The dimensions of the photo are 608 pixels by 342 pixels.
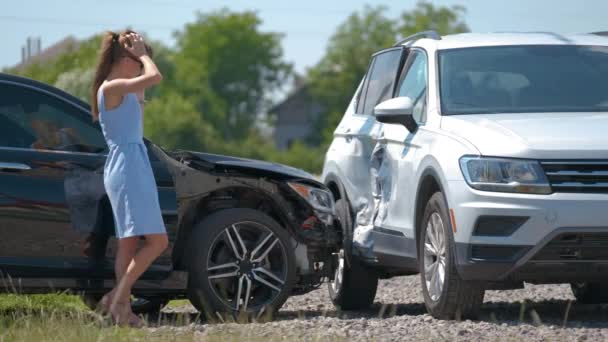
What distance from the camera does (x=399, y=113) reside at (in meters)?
8.87

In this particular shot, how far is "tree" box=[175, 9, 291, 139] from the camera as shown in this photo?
116 metres

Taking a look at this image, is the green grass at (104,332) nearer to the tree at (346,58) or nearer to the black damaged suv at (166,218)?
the black damaged suv at (166,218)

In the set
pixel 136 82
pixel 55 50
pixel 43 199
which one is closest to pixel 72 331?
pixel 43 199

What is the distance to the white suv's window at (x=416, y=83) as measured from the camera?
9.26m

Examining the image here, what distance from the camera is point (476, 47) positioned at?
9.58 metres

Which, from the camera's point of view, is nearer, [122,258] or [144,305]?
[122,258]

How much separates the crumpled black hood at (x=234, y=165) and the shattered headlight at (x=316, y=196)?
8 cm

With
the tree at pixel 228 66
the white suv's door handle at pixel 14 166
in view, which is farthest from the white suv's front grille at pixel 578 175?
the tree at pixel 228 66

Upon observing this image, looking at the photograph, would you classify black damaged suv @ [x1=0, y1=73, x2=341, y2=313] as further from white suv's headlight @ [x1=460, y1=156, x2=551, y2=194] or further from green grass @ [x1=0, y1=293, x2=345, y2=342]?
white suv's headlight @ [x1=460, y1=156, x2=551, y2=194]

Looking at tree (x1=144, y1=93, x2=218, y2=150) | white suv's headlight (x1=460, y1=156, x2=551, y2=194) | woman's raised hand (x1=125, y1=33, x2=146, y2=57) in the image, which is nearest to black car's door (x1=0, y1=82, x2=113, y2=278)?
woman's raised hand (x1=125, y1=33, x2=146, y2=57)

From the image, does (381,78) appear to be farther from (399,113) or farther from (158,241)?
(158,241)

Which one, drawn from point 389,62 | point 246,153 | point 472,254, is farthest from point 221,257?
point 246,153

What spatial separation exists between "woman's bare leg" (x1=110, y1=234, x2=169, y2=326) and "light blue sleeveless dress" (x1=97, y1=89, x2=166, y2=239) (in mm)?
72

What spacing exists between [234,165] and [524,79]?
206 centimetres
